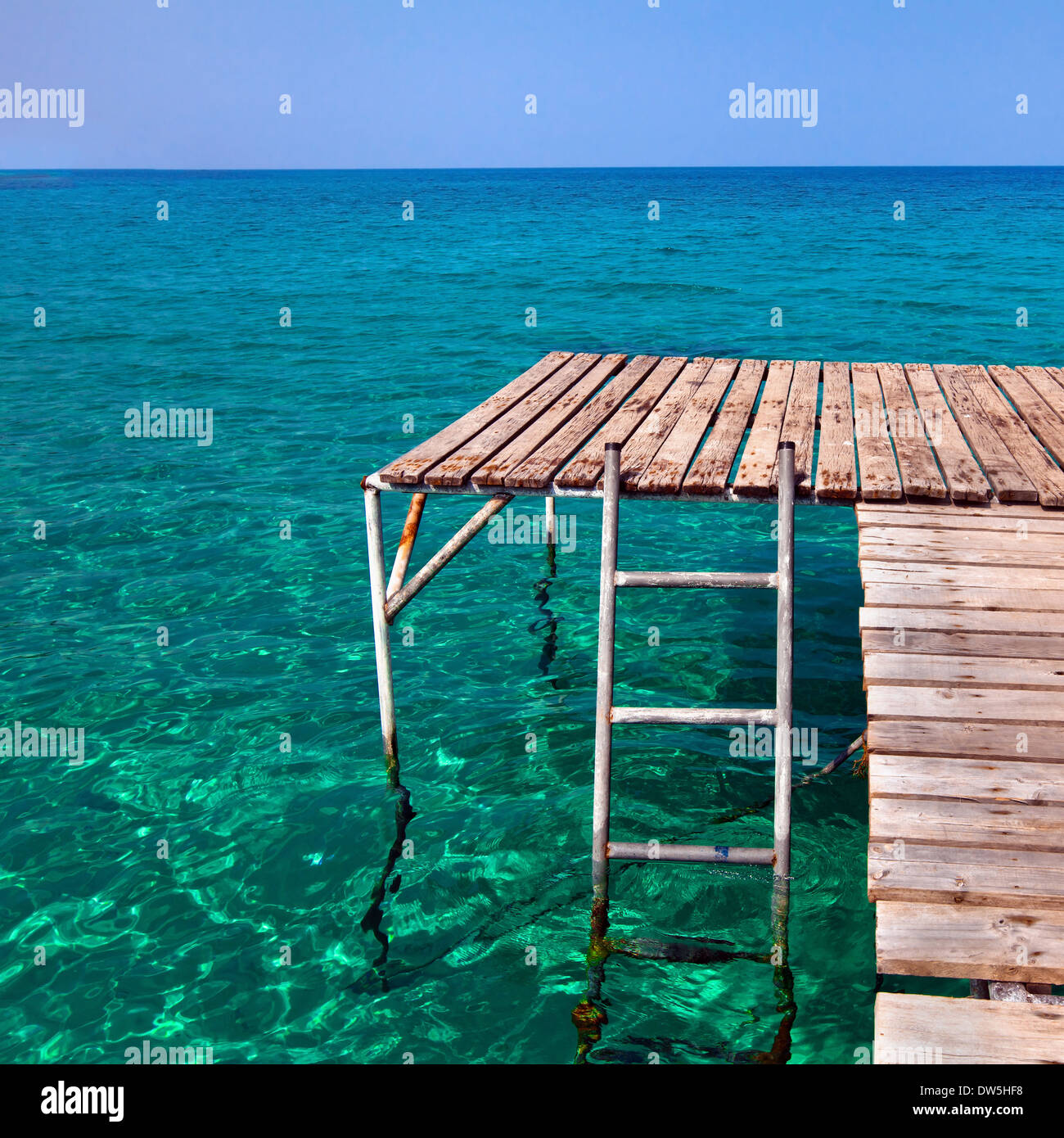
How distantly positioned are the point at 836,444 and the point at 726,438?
2.36 ft

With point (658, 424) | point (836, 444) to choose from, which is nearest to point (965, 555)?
point (836, 444)

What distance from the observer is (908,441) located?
21.1ft

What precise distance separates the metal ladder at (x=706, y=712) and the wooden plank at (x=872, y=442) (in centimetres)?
103

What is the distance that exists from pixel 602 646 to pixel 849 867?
Result: 2508 millimetres

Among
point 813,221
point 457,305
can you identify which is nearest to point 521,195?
point 813,221

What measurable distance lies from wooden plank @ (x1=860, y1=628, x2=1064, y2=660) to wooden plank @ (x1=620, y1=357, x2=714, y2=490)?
1545 mm

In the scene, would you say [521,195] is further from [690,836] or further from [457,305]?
[690,836]

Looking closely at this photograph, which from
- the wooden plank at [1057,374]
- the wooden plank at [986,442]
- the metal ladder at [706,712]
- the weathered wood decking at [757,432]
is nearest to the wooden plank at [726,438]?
the weathered wood decking at [757,432]

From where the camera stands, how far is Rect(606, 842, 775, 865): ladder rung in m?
4.53

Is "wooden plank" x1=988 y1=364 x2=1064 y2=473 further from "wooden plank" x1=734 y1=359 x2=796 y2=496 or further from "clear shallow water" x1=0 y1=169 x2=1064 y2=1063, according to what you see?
"clear shallow water" x1=0 y1=169 x2=1064 y2=1063

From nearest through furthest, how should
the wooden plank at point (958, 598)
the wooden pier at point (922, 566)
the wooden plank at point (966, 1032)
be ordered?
the wooden plank at point (966, 1032)
the wooden pier at point (922, 566)
the wooden plank at point (958, 598)

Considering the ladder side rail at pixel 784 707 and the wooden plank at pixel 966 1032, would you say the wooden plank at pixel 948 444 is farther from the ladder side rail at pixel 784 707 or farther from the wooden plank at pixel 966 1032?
the wooden plank at pixel 966 1032

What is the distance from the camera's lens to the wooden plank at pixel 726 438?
5.38m

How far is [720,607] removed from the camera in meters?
9.92
